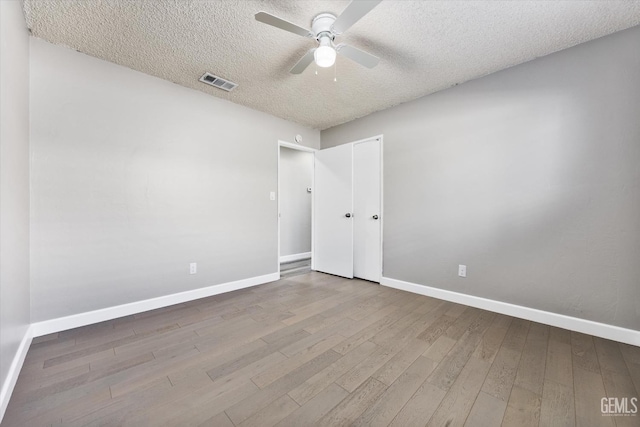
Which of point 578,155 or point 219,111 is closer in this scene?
point 578,155

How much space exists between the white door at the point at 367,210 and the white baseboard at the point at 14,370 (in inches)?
133

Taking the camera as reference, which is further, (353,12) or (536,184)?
(536,184)

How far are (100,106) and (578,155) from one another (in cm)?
440

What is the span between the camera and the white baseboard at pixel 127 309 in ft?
6.98

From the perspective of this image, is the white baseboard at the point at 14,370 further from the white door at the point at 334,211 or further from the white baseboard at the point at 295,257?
the white baseboard at the point at 295,257

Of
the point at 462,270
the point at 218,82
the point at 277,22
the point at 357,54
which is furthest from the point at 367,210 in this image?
the point at 277,22

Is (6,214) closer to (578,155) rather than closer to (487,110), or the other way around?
(487,110)

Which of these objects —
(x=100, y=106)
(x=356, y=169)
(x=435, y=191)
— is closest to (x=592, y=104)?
(x=435, y=191)

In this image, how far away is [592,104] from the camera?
83.7 inches

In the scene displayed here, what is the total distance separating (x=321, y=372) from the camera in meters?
1.63

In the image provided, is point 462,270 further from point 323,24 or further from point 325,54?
point 323,24

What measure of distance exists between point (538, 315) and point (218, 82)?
4.06m

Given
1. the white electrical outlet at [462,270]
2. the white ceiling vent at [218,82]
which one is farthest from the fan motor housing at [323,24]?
the white electrical outlet at [462,270]

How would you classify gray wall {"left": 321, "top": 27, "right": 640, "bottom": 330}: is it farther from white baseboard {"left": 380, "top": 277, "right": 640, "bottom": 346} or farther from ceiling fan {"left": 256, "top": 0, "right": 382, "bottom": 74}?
ceiling fan {"left": 256, "top": 0, "right": 382, "bottom": 74}
